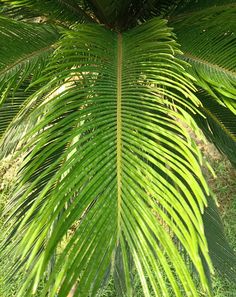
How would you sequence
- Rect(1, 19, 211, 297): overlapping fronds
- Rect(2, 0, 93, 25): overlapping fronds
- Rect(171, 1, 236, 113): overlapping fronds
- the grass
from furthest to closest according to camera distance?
the grass, Rect(2, 0, 93, 25): overlapping fronds, Rect(171, 1, 236, 113): overlapping fronds, Rect(1, 19, 211, 297): overlapping fronds

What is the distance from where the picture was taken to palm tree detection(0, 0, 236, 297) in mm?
637

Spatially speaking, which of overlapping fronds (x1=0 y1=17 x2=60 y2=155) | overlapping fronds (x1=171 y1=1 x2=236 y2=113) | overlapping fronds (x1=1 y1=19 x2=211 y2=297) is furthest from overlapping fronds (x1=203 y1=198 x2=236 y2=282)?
overlapping fronds (x1=0 y1=17 x2=60 y2=155)

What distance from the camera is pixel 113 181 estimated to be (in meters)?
0.71

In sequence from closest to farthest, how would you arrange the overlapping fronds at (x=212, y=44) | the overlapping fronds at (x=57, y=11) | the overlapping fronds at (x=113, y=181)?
the overlapping fronds at (x=113, y=181)
the overlapping fronds at (x=212, y=44)
the overlapping fronds at (x=57, y=11)

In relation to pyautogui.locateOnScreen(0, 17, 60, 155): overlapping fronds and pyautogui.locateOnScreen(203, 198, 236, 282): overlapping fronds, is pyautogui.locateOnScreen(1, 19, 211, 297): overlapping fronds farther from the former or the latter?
pyautogui.locateOnScreen(203, 198, 236, 282): overlapping fronds

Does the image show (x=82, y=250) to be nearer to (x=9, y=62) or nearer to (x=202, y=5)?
(x=9, y=62)

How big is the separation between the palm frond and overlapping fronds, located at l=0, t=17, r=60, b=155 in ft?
1.90

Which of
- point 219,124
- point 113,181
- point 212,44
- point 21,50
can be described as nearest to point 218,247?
point 219,124

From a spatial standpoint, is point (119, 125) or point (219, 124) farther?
point (219, 124)

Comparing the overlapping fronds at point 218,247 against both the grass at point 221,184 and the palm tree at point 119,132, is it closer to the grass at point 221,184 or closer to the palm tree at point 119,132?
the palm tree at point 119,132

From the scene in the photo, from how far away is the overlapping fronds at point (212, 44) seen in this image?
3.56 ft

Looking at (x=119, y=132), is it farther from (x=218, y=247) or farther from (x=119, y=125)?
(x=218, y=247)

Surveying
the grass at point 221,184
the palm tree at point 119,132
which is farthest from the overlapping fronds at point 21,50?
the grass at point 221,184

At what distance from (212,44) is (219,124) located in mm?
376
